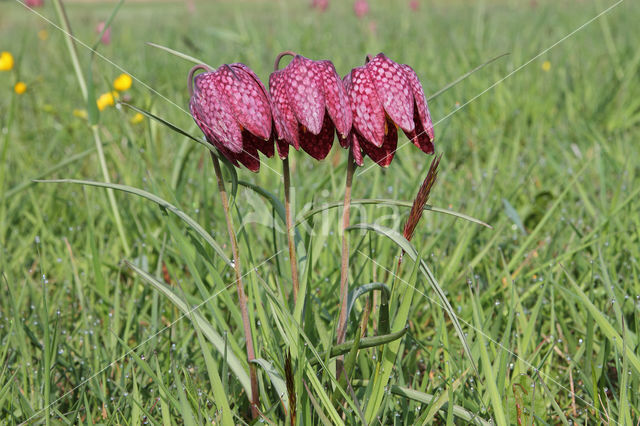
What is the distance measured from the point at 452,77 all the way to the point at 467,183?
860 mm

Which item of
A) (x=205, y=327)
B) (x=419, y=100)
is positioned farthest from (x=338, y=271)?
(x=419, y=100)

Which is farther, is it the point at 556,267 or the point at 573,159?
the point at 573,159

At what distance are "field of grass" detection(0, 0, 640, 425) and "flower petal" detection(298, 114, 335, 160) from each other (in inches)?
2.3

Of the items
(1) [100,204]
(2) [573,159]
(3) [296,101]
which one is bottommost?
(2) [573,159]

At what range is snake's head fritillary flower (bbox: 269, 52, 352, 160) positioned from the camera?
0.60m

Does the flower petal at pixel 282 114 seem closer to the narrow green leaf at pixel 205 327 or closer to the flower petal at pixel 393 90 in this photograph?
the flower petal at pixel 393 90

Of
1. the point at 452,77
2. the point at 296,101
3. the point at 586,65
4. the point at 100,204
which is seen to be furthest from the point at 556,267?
the point at 586,65

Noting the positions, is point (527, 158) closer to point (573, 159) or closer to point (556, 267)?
point (573, 159)

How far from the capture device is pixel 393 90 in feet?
2.00

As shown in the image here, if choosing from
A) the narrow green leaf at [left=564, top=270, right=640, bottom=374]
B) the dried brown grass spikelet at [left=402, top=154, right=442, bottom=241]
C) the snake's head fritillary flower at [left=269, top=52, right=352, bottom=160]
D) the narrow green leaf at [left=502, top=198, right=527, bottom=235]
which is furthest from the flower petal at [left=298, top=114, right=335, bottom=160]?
the narrow green leaf at [left=502, top=198, right=527, bottom=235]

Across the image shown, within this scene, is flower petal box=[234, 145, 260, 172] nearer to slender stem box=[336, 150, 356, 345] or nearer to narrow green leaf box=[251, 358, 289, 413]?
slender stem box=[336, 150, 356, 345]

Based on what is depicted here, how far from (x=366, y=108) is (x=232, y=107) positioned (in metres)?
0.13

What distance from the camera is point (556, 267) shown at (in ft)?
3.70

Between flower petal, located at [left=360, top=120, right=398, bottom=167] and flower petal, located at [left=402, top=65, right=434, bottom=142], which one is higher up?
flower petal, located at [left=402, top=65, right=434, bottom=142]
